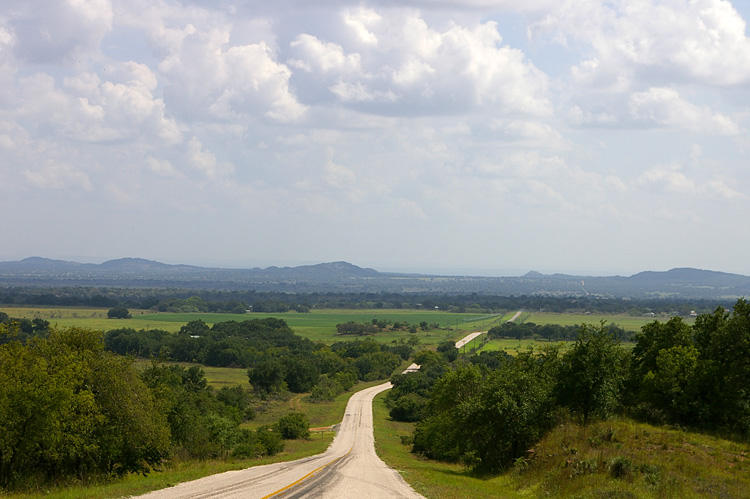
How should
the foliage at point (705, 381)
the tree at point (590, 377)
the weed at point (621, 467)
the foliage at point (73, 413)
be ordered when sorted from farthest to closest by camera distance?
the tree at point (590, 377) → the foliage at point (705, 381) → the foliage at point (73, 413) → the weed at point (621, 467)

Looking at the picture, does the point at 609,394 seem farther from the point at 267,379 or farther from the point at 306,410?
the point at 267,379

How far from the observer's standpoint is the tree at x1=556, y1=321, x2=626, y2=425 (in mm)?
37312

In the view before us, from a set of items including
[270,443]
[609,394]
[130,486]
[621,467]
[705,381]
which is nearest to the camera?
[130,486]

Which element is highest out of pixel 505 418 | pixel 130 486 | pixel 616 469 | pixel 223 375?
pixel 616 469

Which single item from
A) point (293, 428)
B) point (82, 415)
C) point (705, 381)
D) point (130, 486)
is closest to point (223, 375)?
point (293, 428)

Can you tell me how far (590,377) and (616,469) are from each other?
36.7 ft

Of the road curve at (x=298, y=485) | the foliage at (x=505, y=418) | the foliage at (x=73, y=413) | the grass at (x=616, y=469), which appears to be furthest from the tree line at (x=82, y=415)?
the foliage at (x=505, y=418)

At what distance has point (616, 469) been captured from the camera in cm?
2648

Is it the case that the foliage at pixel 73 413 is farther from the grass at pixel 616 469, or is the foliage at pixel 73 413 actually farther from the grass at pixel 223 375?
the grass at pixel 223 375

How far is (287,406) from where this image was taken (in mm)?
107938

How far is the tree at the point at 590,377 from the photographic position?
1469 inches

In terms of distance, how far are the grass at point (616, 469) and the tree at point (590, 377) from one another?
5.26 ft

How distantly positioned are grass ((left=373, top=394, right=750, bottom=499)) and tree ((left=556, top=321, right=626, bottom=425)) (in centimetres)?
160

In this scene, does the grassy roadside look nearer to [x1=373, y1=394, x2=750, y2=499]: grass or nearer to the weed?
[x1=373, y1=394, x2=750, y2=499]: grass
